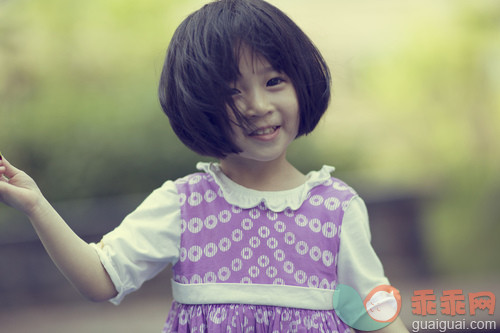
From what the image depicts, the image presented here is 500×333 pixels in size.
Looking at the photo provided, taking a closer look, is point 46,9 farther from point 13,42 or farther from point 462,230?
point 462,230

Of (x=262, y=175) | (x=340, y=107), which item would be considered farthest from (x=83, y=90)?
(x=262, y=175)

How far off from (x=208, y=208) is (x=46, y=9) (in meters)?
2.77

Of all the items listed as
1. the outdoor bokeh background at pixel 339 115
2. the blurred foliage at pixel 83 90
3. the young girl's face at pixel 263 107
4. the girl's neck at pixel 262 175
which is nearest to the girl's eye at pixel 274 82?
the young girl's face at pixel 263 107

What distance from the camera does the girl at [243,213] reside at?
1.28m

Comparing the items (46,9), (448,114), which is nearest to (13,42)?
(46,9)

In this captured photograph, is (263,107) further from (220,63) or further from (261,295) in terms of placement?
(261,295)

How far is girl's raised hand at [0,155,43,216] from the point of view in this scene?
1159mm

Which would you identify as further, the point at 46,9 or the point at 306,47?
the point at 46,9

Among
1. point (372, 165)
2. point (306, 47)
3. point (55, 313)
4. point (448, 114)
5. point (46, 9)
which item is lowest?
point (55, 313)

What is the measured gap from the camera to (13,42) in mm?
3699

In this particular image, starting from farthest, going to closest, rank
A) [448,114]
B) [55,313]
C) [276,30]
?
[448,114] < [55,313] < [276,30]

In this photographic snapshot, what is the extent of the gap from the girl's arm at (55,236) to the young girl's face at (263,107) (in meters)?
0.37

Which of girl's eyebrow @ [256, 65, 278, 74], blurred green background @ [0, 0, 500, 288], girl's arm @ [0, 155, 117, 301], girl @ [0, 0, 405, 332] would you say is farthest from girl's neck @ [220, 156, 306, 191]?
blurred green background @ [0, 0, 500, 288]

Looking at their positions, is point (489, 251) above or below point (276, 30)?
below
